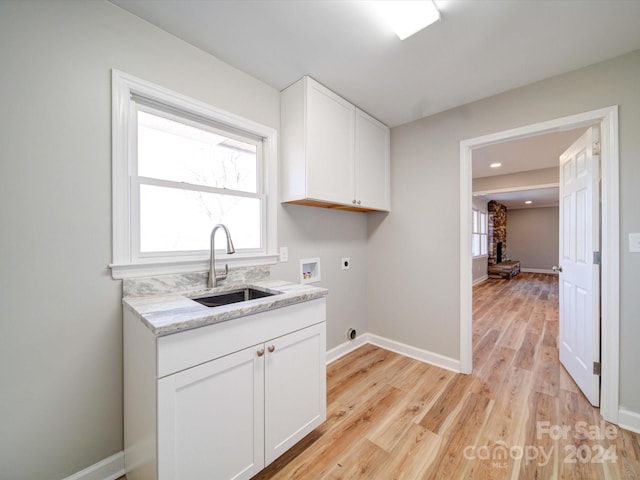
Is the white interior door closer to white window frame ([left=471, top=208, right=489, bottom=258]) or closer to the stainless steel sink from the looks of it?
the stainless steel sink

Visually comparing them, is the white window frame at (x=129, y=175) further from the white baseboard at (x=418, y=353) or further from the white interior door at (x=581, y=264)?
the white interior door at (x=581, y=264)

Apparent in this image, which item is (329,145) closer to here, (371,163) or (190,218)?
(371,163)

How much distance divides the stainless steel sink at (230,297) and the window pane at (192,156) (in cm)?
77

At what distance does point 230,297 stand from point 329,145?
4.67 feet

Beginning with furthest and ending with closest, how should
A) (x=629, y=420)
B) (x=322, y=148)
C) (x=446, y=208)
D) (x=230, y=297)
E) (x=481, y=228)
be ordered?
1. (x=481, y=228)
2. (x=446, y=208)
3. (x=322, y=148)
4. (x=230, y=297)
5. (x=629, y=420)

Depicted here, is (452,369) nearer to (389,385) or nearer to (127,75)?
(389,385)

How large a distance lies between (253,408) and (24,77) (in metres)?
1.84

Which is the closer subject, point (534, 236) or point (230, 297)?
point (230, 297)

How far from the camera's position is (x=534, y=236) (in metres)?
8.93

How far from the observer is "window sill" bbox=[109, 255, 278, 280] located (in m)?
1.34

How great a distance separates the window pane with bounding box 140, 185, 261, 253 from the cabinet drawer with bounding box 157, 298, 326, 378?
0.74 metres

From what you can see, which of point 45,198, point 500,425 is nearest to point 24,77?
point 45,198

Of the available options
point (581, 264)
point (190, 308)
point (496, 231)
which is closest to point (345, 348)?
point (190, 308)

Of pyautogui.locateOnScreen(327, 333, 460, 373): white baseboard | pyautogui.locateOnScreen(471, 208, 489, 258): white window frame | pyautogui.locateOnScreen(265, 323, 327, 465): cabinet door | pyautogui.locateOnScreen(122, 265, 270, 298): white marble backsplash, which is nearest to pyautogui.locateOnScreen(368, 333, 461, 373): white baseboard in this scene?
pyautogui.locateOnScreen(327, 333, 460, 373): white baseboard
